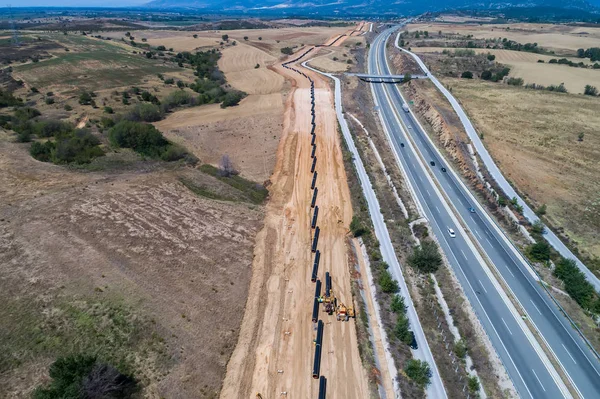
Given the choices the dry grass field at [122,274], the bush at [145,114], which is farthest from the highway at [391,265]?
the bush at [145,114]

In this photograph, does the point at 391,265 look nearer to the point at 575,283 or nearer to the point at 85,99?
the point at 575,283

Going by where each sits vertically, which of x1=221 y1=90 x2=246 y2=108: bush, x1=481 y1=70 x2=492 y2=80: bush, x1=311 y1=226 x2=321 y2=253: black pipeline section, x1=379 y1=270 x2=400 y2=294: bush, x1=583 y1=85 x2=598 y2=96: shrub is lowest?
x1=379 y1=270 x2=400 y2=294: bush

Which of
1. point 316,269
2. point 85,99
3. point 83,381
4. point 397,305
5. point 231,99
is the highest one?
point 85,99

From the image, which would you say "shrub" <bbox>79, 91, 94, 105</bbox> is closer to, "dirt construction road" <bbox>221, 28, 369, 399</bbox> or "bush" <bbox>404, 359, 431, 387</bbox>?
"dirt construction road" <bbox>221, 28, 369, 399</bbox>

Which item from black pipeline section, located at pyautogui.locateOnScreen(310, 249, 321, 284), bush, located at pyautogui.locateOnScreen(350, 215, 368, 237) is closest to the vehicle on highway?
black pipeline section, located at pyautogui.locateOnScreen(310, 249, 321, 284)

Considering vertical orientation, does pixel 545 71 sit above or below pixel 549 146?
above

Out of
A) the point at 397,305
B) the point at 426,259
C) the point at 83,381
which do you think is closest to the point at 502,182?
the point at 426,259
